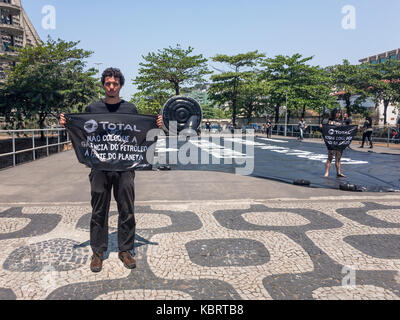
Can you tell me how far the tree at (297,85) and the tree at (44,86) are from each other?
95.0ft

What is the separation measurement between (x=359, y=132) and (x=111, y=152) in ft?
108

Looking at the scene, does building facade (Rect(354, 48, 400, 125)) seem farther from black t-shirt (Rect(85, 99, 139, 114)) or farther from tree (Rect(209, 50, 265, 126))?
black t-shirt (Rect(85, 99, 139, 114))

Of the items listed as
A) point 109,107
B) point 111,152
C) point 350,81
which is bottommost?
point 111,152

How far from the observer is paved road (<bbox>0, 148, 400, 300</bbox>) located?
290 centimetres

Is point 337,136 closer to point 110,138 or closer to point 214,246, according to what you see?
point 214,246

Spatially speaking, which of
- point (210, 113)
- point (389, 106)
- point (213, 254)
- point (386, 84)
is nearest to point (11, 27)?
point (213, 254)

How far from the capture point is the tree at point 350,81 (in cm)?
4653

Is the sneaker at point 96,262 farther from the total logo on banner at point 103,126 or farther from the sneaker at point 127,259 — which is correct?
the total logo on banner at point 103,126

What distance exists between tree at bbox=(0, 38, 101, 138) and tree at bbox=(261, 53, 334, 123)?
2895cm

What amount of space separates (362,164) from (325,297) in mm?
10521

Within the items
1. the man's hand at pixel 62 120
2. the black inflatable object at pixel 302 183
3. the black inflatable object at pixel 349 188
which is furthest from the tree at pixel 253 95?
the man's hand at pixel 62 120

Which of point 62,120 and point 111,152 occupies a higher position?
point 62,120

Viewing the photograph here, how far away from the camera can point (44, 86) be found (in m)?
21.5
